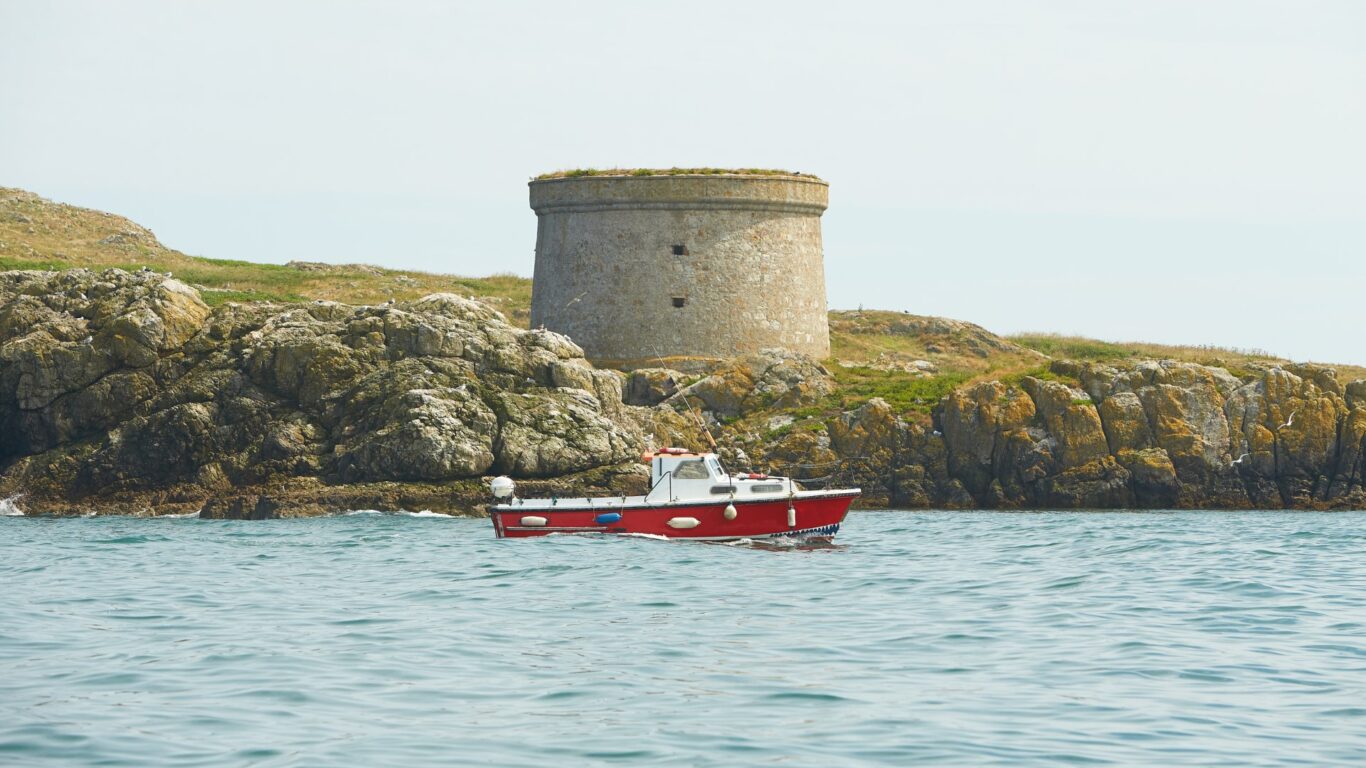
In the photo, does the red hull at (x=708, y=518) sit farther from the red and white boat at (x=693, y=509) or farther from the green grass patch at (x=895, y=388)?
the green grass patch at (x=895, y=388)

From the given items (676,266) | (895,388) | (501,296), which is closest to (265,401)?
(676,266)

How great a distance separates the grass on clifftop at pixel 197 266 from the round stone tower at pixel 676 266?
1167cm

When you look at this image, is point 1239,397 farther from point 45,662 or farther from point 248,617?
point 45,662

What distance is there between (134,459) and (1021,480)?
2298cm

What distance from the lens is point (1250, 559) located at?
94.4 ft

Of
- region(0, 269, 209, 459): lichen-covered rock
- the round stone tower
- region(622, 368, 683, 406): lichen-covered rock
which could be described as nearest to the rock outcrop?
region(0, 269, 209, 459): lichen-covered rock

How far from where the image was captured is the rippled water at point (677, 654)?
44.0ft

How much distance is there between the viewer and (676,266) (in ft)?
181

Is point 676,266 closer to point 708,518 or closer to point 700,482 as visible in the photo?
point 700,482

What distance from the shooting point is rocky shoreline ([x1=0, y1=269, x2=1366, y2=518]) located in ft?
130


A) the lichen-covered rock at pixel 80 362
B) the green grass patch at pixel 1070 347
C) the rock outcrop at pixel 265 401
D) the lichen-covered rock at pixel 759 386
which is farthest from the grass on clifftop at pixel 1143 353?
the lichen-covered rock at pixel 80 362

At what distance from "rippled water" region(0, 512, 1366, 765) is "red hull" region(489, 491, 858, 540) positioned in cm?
64

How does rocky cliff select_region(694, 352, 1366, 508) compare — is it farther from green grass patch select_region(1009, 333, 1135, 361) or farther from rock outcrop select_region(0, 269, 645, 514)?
green grass patch select_region(1009, 333, 1135, 361)

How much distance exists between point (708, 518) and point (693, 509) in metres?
0.33
